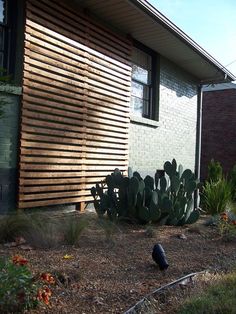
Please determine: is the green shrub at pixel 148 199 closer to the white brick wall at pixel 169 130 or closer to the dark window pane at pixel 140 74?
the white brick wall at pixel 169 130

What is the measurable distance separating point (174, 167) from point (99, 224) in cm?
232

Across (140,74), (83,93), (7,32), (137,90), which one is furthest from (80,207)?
(140,74)

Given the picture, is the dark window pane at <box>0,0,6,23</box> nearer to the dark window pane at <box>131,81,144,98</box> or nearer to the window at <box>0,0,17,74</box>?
the window at <box>0,0,17,74</box>

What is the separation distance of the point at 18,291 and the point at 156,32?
8.27m

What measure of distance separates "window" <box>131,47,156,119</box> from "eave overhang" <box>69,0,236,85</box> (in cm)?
37

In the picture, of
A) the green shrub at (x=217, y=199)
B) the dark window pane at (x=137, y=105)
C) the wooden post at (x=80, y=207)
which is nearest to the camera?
the wooden post at (x=80, y=207)

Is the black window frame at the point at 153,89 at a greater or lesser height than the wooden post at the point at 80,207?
greater

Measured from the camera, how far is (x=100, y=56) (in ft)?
32.5

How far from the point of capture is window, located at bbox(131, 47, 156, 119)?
467 inches

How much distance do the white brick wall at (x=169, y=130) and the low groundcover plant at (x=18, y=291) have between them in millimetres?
7640

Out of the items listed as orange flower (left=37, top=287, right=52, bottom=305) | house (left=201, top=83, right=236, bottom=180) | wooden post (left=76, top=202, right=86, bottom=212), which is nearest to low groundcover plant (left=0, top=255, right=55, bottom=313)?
orange flower (left=37, top=287, right=52, bottom=305)

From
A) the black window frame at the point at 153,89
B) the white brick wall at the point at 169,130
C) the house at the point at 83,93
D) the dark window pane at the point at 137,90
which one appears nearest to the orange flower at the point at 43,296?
the house at the point at 83,93

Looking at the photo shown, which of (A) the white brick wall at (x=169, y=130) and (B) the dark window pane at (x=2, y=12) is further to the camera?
(A) the white brick wall at (x=169, y=130)

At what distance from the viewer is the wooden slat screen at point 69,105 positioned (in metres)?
7.96
